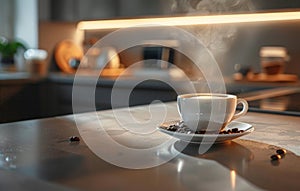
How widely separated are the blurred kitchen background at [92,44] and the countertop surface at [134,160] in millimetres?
1419

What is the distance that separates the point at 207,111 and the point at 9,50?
118 inches

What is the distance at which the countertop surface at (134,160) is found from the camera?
614mm

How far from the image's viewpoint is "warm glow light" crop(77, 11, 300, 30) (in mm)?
2640

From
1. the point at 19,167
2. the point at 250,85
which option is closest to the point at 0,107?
the point at 250,85

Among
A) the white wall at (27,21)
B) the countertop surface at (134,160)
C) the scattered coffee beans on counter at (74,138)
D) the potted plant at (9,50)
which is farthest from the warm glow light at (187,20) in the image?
the scattered coffee beans on counter at (74,138)

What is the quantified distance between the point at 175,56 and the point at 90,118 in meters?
2.13

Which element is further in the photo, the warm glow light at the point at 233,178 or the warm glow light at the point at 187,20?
the warm glow light at the point at 187,20

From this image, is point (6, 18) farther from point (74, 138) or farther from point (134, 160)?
point (134, 160)

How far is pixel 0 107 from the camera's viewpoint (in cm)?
297

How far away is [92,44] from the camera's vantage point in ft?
12.3

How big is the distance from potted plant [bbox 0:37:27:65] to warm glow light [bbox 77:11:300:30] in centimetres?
59

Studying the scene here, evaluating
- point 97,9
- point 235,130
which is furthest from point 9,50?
point 235,130

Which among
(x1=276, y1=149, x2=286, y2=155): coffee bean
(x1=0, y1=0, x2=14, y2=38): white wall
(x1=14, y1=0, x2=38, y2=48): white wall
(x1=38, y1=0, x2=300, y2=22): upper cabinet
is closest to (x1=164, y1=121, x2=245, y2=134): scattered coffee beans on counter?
(x1=276, y1=149, x2=286, y2=155): coffee bean

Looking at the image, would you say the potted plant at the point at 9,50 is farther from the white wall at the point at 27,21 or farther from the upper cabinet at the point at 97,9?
the upper cabinet at the point at 97,9
